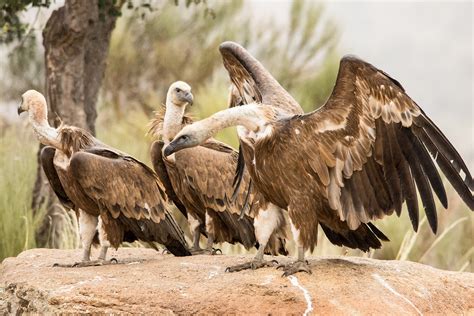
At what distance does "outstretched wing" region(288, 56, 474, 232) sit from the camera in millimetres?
6504

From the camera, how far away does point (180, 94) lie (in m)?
8.41

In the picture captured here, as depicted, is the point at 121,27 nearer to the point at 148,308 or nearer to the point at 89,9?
the point at 89,9

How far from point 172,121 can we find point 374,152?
2.36 meters

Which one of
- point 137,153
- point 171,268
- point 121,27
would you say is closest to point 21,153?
point 137,153

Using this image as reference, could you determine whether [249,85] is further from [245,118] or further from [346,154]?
[346,154]

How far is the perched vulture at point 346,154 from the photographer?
648cm

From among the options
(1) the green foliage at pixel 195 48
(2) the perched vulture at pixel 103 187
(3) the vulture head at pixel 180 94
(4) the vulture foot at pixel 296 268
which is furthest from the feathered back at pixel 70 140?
(1) the green foliage at pixel 195 48

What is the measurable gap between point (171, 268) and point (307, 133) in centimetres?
146

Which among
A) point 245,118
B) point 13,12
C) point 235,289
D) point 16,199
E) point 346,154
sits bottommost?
point 235,289

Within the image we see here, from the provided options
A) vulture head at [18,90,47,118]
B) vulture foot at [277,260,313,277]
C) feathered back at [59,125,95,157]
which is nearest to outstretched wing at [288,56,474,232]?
vulture foot at [277,260,313,277]

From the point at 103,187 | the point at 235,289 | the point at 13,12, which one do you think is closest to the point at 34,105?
the point at 103,187

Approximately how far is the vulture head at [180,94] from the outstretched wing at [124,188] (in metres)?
0.76

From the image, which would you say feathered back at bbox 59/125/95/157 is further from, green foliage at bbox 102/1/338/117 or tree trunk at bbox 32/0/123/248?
green foliage at bbox 102/1/338/117

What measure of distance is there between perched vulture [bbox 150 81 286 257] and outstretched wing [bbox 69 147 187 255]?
45cm
